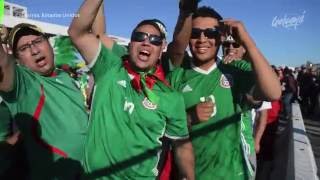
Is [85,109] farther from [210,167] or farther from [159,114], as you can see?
[210,167]

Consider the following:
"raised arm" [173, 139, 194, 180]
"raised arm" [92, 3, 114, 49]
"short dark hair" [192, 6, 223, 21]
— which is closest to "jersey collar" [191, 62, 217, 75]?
"short dark hair" [192, 6, 223, 21]

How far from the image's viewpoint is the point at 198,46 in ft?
10.3

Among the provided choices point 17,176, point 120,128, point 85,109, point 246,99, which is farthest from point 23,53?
point 246,99

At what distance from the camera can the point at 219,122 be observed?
2.98 m

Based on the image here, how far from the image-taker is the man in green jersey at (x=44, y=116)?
2879 millimetres

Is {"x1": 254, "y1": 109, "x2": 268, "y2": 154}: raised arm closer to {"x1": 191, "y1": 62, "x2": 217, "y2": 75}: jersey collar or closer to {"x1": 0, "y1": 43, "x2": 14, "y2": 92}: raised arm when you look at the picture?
{"x1": 191, "y1": 62, "x2": 217, "y2": 75}: jersey collar

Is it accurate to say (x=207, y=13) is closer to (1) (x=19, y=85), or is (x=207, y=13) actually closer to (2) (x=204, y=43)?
(2) (x=204, y=43)

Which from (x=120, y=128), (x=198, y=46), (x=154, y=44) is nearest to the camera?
(x=120, y=128)

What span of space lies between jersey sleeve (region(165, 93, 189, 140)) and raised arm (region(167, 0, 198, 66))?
0.43 meters

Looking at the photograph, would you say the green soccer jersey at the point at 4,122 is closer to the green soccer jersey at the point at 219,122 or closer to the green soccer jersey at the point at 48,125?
the green soccer jersey at the point at 48,125

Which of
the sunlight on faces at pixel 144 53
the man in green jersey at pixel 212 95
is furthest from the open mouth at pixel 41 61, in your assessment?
the man in green jersey at pixel 212 95

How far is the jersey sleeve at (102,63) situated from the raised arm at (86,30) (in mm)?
28

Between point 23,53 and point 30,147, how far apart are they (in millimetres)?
717

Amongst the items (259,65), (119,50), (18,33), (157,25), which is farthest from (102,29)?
(259,65)
